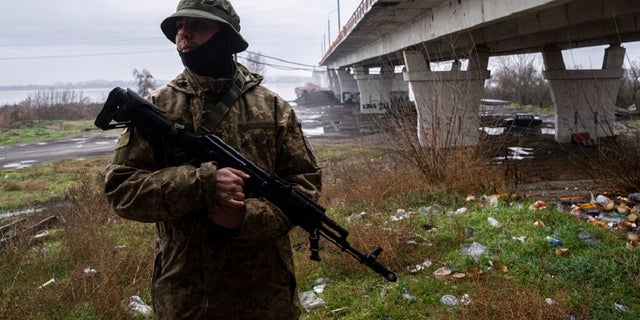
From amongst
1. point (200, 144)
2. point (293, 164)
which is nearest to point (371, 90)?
point (293, 164)

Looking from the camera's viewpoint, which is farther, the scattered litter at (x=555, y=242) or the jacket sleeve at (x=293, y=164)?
the scattered litter at (x=555, y=242)

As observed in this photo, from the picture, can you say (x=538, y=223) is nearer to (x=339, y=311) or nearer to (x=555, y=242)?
(x=555, y=242)

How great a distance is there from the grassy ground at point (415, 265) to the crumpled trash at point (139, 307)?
0.06 metres

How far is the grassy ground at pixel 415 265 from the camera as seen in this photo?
141 inches

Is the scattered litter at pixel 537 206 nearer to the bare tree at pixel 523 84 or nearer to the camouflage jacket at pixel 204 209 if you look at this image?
the camouflage jacket at pixel 204 209

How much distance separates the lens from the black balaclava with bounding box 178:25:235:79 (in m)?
1.94

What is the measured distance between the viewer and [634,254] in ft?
13.4

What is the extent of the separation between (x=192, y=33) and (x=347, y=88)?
49.1 meters

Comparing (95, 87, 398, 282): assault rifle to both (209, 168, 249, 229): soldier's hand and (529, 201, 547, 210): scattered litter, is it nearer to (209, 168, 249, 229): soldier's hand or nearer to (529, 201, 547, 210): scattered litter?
(209, 168, 249, 229): soldier's hand

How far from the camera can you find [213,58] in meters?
1.96

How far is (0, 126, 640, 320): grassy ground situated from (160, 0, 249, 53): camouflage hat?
2520 millimetres

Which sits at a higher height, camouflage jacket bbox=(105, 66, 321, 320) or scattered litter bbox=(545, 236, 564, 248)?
camouflage jacket bbox=(105, 66, 321, 320)

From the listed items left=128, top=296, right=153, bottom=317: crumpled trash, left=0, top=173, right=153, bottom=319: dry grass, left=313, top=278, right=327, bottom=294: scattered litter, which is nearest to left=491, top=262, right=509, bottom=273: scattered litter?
left=313, top=278, right=327, bottom=294: scattered litter

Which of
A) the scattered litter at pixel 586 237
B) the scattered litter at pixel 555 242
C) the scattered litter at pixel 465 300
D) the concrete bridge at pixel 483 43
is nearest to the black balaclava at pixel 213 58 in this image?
the scattered litter at pixel 465 300
